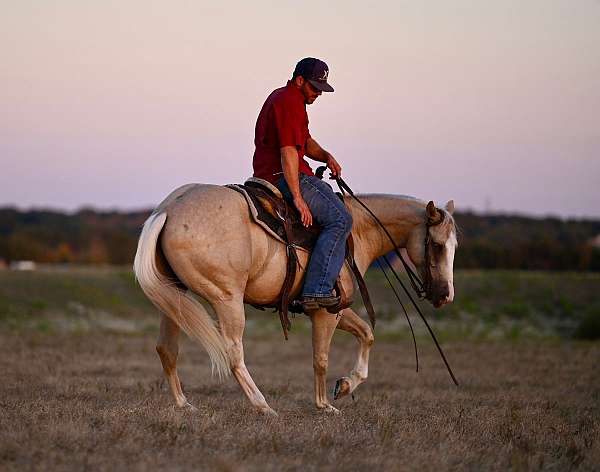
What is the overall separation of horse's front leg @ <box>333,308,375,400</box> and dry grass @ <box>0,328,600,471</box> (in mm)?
217

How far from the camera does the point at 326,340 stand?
8781mm

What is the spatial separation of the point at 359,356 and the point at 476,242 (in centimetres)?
3238

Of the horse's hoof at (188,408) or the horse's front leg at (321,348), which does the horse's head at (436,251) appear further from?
the horse's hoof at (188,408)

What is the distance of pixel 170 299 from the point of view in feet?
24.5

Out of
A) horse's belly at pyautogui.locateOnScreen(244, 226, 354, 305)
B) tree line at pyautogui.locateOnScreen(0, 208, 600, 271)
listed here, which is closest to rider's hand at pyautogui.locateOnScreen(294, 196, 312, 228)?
horse's belly at pyautogui.locateOnScreen(244, 226, 354, 305)

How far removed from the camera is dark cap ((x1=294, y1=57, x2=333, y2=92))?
8461 millimetres

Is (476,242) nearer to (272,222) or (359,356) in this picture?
(359,356)

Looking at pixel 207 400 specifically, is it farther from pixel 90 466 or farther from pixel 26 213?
pixel 26 213

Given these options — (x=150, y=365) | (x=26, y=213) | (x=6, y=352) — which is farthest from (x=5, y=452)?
(x=26, y=213)

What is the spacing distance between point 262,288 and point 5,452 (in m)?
3.23

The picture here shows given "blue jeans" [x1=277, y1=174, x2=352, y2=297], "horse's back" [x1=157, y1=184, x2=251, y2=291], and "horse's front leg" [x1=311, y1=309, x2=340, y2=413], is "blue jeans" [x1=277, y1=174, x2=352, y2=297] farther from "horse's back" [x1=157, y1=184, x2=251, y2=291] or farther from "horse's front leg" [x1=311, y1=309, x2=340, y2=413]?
"horse's back" [x1=157, y1=184, x2=251, y2=291]

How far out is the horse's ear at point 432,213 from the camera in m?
8.77

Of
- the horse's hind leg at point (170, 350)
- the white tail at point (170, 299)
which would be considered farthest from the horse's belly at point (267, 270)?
the horse's hind leg at point (170, 350)

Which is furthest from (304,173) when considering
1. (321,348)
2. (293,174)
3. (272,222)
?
(321,348)
